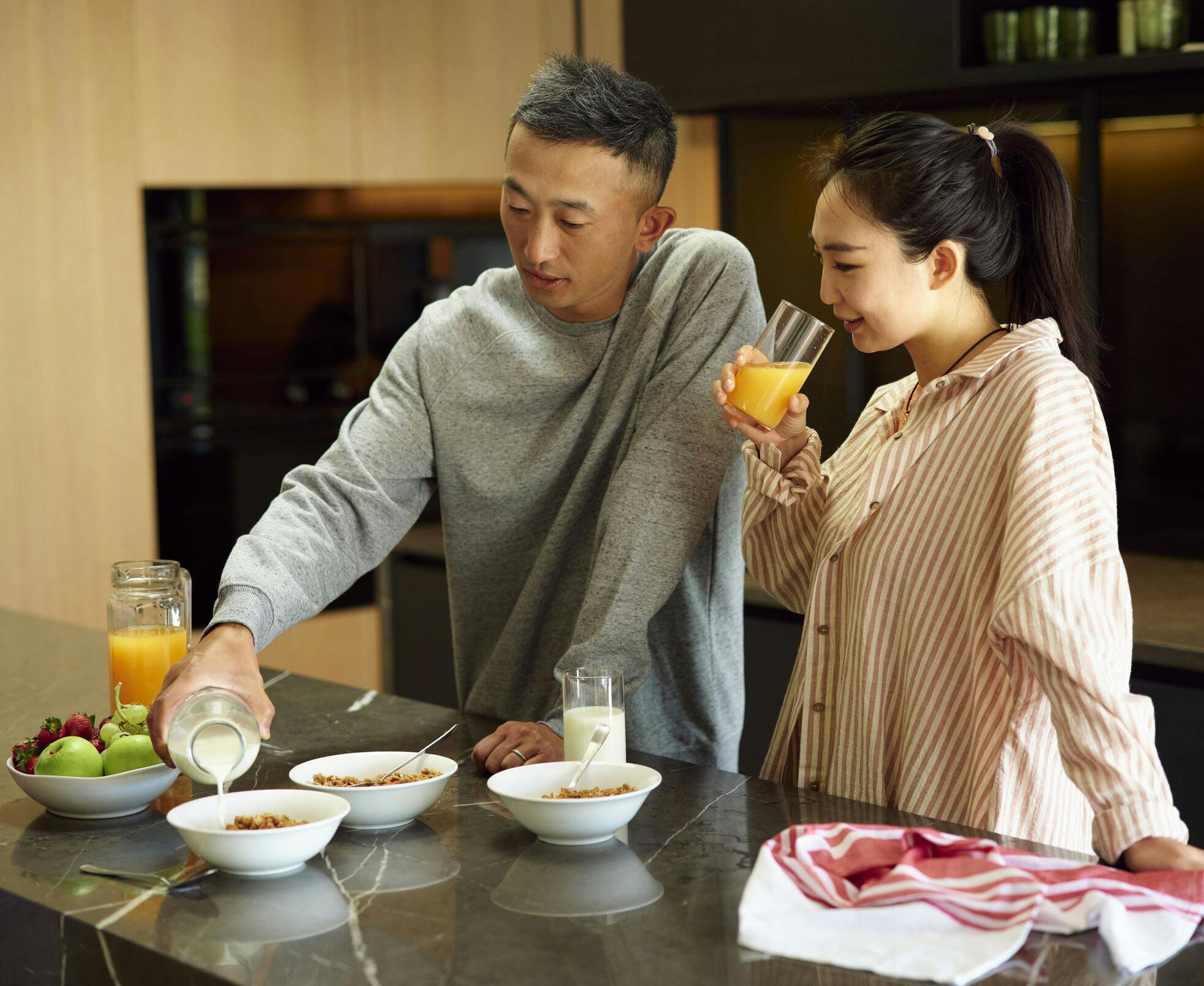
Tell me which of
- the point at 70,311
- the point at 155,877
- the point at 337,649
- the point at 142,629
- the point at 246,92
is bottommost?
the point at 337,649

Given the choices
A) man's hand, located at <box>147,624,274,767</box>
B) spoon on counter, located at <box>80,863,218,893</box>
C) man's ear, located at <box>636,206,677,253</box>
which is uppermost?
man's ear, located at <box>636,206,677,253</box>

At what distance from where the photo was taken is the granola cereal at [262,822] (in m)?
1.22

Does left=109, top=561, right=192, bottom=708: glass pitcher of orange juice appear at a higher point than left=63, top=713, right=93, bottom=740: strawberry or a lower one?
higher

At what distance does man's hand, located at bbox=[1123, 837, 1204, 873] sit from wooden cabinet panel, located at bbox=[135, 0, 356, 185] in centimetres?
338

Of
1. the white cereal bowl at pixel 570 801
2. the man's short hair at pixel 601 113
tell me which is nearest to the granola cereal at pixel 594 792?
the white cereal bowl at pixel 570 801

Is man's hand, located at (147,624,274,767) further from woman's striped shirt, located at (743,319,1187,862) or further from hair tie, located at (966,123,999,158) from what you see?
hair tie, located at (966,123,999,158)

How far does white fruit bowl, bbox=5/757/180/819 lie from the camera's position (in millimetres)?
1349

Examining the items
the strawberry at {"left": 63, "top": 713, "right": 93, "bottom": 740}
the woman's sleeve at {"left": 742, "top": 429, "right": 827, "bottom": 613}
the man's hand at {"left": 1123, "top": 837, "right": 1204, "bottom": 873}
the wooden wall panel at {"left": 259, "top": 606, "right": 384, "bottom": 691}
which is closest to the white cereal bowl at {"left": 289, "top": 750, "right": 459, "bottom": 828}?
the strawberry at {"left": 63, "top": 713, "right": 93, "bottom": 740}

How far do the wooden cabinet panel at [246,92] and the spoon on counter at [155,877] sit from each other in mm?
2956

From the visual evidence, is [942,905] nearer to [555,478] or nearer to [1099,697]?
[1099,697]

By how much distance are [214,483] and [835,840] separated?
3.16 meters

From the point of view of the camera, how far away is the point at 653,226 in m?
1.70

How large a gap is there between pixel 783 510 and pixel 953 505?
243 mm

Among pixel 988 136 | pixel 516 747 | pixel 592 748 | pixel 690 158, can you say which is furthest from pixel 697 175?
pixel 592 748
